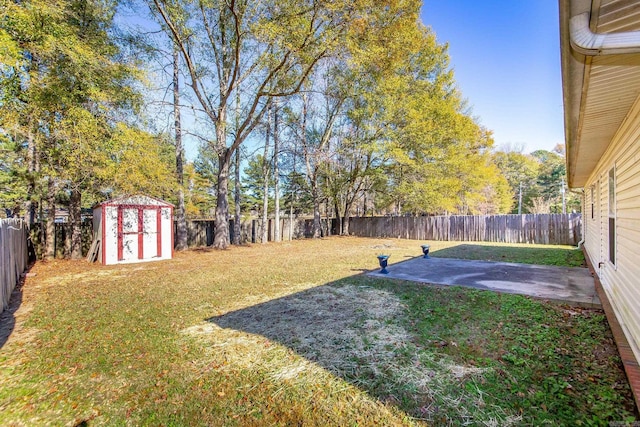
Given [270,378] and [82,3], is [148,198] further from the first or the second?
[270,378]

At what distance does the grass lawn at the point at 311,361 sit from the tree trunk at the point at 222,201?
7453 mm

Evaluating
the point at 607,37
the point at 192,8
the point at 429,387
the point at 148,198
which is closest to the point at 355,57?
the point at 192,8

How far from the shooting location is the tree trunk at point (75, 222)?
9.21m

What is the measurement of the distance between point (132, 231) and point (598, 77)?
10.7 metres

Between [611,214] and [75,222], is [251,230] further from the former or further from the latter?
[611,214]

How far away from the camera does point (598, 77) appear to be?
2.09m

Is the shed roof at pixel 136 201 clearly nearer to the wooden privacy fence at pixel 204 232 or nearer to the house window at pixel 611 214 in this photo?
the wooden privacy fence at pixel 204 232

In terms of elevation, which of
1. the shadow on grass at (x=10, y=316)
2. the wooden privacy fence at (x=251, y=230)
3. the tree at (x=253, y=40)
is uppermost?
the tree at (x=253, y=40)

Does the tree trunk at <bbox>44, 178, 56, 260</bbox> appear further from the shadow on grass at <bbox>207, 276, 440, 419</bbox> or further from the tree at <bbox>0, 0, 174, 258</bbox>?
the shadow on grass at <bbox>207, 276, 440, 419</bbox>

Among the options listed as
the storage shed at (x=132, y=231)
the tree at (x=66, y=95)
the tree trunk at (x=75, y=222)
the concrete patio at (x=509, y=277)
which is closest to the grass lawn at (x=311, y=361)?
the concrete patio at (x=509, y=277)

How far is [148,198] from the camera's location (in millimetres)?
9469

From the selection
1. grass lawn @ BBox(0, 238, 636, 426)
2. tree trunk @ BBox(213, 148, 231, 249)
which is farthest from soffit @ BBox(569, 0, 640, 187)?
tree trunk @ BBox(213, 148, 231, 249)

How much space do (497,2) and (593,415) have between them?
8.87 metres

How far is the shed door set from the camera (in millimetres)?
8938
